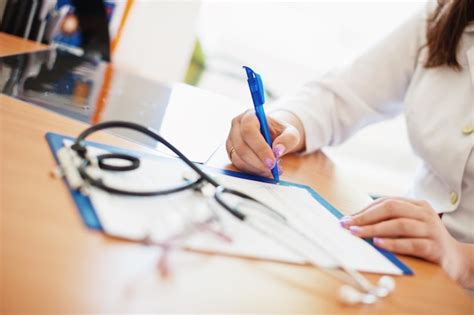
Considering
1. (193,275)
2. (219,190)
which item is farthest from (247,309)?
(219,190)

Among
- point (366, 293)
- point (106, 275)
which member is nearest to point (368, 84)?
point (366, 293)

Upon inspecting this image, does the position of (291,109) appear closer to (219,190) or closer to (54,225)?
(219,190)

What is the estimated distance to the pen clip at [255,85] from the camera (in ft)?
1.53

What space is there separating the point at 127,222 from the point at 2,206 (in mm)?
80

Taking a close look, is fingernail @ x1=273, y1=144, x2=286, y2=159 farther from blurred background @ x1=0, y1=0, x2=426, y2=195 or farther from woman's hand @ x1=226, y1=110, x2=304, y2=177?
blurred background @ x1=0, y1=0, x2=426, y2=195

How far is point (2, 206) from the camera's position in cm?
27

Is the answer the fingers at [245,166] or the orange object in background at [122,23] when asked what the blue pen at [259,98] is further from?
the orange object in background at [122,23]

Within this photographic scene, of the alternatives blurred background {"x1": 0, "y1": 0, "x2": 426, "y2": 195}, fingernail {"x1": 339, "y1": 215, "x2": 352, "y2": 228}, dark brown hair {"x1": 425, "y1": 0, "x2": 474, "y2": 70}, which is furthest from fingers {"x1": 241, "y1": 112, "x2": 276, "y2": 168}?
blurred background {"x1": 0, "y1": 0, "x2": 426, "y2": 195}

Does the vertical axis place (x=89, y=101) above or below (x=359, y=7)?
below

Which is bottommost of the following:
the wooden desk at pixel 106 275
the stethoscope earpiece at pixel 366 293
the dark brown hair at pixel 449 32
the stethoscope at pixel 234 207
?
the wooden desk at pixel 106 275

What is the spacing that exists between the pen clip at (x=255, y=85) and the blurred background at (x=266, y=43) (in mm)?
863

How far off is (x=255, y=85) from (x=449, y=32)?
512 mm

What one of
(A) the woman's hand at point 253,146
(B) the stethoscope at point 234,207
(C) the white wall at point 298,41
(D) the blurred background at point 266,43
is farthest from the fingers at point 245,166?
(C) the white wall at point 298,41

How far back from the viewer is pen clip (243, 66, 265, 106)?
0.46 m
